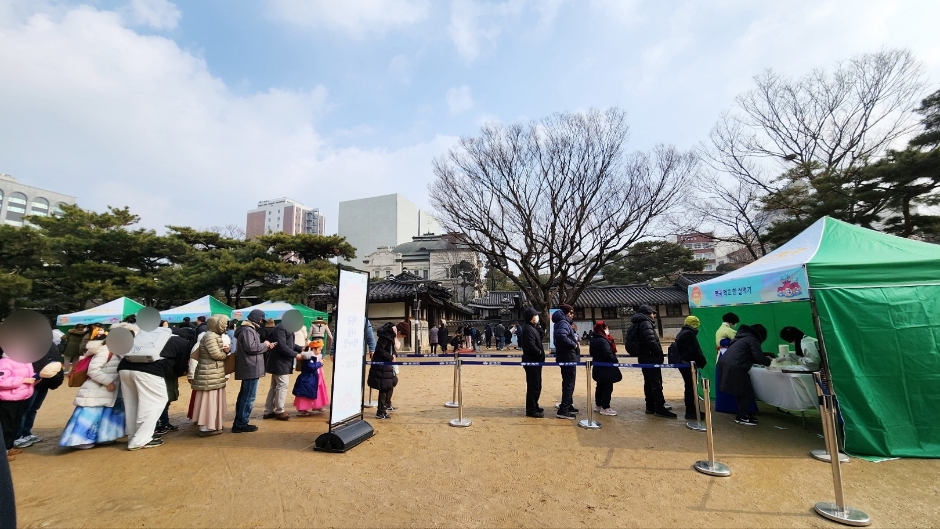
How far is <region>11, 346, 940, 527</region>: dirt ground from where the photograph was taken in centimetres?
337

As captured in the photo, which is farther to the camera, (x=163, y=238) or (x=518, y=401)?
(x=163, y=238)

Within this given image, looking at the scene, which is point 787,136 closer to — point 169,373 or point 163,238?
point 169,373

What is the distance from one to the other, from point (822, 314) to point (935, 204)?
1456 cm

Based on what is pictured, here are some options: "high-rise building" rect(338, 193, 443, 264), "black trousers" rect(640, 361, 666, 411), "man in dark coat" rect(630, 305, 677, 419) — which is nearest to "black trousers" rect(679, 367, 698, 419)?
"man in dark coat" rect(630, 305, 677, 419)

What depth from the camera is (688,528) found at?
3180mm

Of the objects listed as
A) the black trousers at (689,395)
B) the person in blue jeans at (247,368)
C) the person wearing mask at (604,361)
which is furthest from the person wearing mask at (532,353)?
the person in blue jeans at (247,368)

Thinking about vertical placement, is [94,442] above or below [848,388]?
below

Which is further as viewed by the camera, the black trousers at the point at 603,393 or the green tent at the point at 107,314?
the green tent at the point at 107,314

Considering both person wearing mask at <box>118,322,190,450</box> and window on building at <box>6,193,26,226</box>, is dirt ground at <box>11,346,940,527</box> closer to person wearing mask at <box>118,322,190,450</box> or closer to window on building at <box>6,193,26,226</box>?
person wearing mask at <box>118,322,190,450</box>

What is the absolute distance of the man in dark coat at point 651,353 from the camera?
21.5 ft

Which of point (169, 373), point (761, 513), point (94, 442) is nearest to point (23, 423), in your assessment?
point (94, 442)

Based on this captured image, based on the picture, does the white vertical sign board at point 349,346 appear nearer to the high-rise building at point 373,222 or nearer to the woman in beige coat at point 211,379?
Result: the woman in beige coat at point 211,379

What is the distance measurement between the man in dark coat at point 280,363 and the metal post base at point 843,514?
21.1 ft

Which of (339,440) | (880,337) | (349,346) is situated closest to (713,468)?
(880,337)
